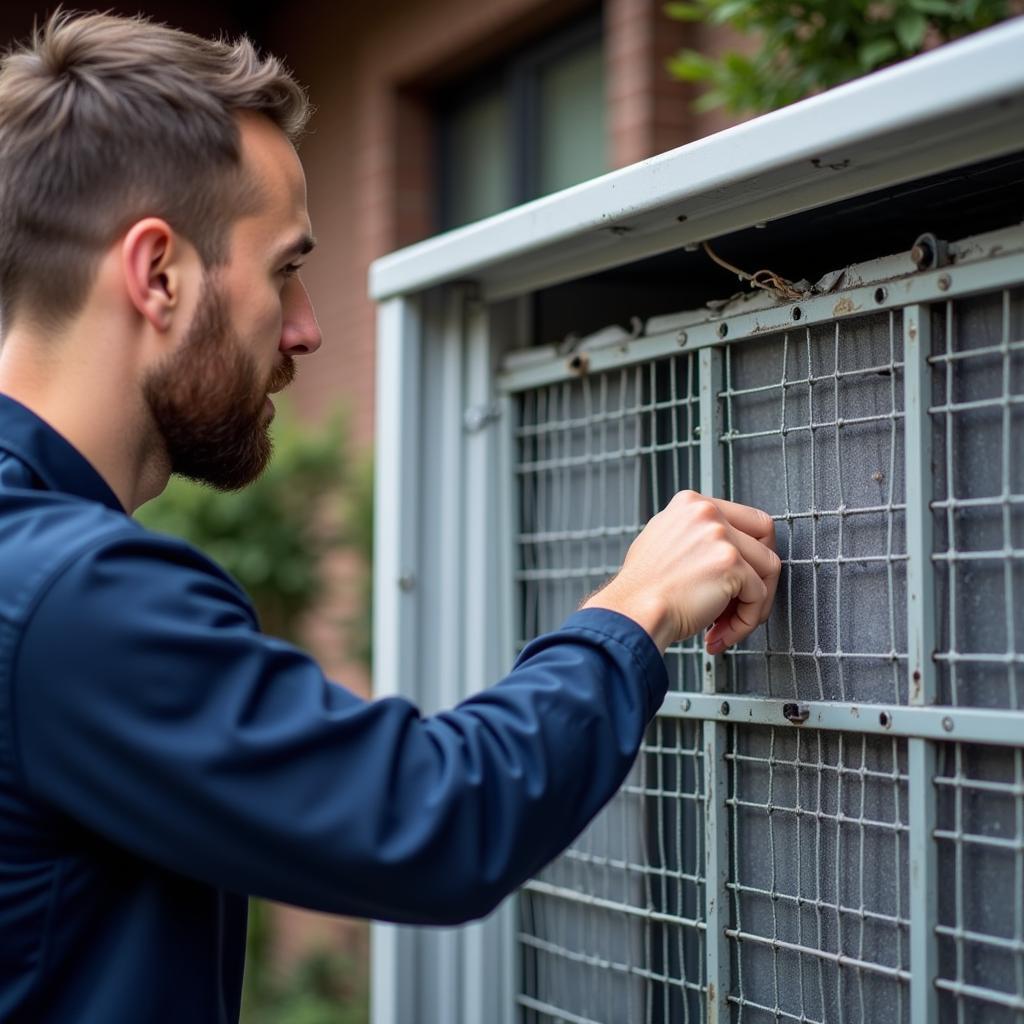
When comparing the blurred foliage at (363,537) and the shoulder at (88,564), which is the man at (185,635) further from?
the blurred foliage at (363,537)

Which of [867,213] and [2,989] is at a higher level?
[867,213]

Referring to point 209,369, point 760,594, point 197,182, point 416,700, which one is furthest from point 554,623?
point 197,182

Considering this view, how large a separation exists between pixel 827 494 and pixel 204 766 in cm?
64

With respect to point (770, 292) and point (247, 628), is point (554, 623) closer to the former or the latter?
point (770, 292)

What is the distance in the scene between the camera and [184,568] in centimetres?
117

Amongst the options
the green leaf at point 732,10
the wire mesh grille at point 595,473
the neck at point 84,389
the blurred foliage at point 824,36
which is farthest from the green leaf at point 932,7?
the neck at point 84,389

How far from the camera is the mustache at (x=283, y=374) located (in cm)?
141

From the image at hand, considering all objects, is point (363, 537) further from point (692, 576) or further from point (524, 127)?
point (692, 576)

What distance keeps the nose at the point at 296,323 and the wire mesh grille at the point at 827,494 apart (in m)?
0.43

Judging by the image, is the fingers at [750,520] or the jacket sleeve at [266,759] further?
the fingers at [750,520]

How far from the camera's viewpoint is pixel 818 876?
4.38 ft

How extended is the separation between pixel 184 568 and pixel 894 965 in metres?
0.71

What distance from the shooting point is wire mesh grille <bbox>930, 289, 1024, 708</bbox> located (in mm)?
1159

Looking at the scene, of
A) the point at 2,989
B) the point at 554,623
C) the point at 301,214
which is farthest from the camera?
the point at 554,623
